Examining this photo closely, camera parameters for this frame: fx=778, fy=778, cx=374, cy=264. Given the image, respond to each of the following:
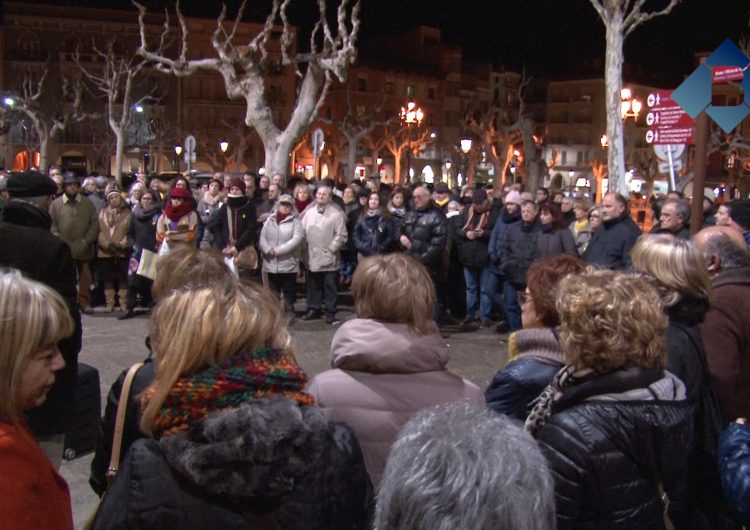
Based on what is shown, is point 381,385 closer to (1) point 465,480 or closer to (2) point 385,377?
(2) point 385,377

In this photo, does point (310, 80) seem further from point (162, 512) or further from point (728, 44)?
point (162, 512)

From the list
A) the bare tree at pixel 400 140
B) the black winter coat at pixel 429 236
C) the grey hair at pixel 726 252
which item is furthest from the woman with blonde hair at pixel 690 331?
the bare tree at pixel 400 140

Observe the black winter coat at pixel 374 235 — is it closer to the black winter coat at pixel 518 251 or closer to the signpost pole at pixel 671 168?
the black winter coat at pixel 518 251

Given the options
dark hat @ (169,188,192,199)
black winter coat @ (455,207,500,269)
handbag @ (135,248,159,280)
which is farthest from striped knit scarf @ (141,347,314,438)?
black winter coat @ (455,207,500,269)

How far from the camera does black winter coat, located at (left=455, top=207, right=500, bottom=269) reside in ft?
34.2

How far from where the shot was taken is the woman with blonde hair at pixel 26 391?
1851 mm

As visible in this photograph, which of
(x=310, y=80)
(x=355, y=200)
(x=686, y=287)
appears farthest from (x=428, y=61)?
(x=686, y=287)

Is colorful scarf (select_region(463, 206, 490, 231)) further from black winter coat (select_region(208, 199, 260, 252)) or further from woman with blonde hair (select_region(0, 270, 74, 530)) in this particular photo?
woman with blonde hair (select_region(0, 270, 74, 530))

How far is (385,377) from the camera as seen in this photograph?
114 inches

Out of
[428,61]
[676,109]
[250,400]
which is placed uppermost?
[428,61]

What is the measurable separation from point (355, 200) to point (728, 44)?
6.81m

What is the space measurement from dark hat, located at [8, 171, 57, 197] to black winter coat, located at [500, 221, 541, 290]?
19.3 ft

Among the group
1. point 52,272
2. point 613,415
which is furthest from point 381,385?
point 52,272

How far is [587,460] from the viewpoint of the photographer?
2354 millimetres
